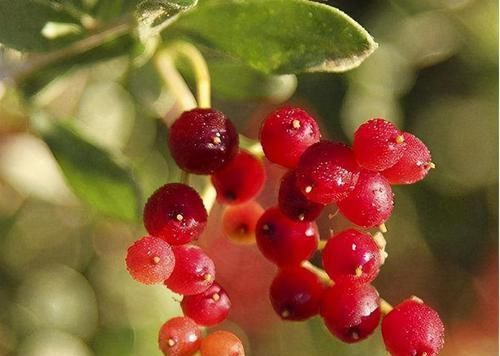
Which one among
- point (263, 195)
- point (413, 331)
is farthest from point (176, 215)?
point (263, 195)

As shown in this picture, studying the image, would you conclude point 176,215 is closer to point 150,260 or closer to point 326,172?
point 150,260

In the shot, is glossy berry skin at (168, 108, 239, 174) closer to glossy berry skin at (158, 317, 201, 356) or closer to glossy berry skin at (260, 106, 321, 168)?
glossy berry skin at (260, 106, 321, 168)

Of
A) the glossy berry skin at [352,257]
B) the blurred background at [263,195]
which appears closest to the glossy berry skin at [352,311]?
the glossy berry skin at [352,257]

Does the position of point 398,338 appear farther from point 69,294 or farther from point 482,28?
point 482,28

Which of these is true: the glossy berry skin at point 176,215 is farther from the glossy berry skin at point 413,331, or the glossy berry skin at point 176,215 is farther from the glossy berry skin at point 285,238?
the glossy berry skin at point 413,331

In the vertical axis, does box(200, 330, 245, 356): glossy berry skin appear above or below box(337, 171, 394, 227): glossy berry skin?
below

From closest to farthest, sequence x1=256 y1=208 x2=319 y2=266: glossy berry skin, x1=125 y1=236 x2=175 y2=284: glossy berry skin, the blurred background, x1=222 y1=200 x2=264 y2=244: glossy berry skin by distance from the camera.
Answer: x1=125 y1=236 x2=175 y2=284: glossy berry skin < x1=256 y1=208 x2=319 y2=266: glossy berry skin < x1=222 y1=200 x2=264 y2=244: glossy berry skin < the blurred background

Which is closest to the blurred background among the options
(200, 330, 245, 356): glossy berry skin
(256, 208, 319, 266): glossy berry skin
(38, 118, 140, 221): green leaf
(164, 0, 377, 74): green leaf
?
(38, 118, 140, 221): green leaf
